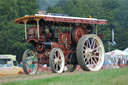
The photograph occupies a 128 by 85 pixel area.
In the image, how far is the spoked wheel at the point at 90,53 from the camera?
15312mm

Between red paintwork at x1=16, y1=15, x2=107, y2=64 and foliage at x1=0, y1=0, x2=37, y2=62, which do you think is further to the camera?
foliage at x1=0, y1=0, x2=37, y2=62

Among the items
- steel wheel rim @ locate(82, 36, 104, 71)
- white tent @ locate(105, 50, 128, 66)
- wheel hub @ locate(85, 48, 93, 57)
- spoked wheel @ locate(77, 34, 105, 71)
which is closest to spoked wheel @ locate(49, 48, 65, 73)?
spoked wheel @ locate(77, 34, 105, 71)

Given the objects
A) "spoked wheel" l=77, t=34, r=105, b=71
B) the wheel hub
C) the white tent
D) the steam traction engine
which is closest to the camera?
the steam traction engine

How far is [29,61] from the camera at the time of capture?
16.1 m

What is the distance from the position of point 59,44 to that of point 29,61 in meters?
1.59

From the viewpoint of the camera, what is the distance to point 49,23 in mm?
15977

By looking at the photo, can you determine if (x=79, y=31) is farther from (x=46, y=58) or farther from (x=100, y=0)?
(x=100, y=0)

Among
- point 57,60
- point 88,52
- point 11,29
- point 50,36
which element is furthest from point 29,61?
point 11,29

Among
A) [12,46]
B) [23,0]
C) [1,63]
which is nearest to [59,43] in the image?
[1,63]

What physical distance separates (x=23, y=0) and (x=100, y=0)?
18.8 m

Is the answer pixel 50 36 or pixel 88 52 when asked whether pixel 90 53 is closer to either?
pixel 88 52

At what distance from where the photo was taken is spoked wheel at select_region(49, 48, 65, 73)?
14.5 meters

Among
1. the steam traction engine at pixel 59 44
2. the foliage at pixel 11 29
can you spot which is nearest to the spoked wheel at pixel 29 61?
the steam traction engine at pixel 59 44

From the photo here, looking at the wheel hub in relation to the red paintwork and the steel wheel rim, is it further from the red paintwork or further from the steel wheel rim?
the red paintwork
